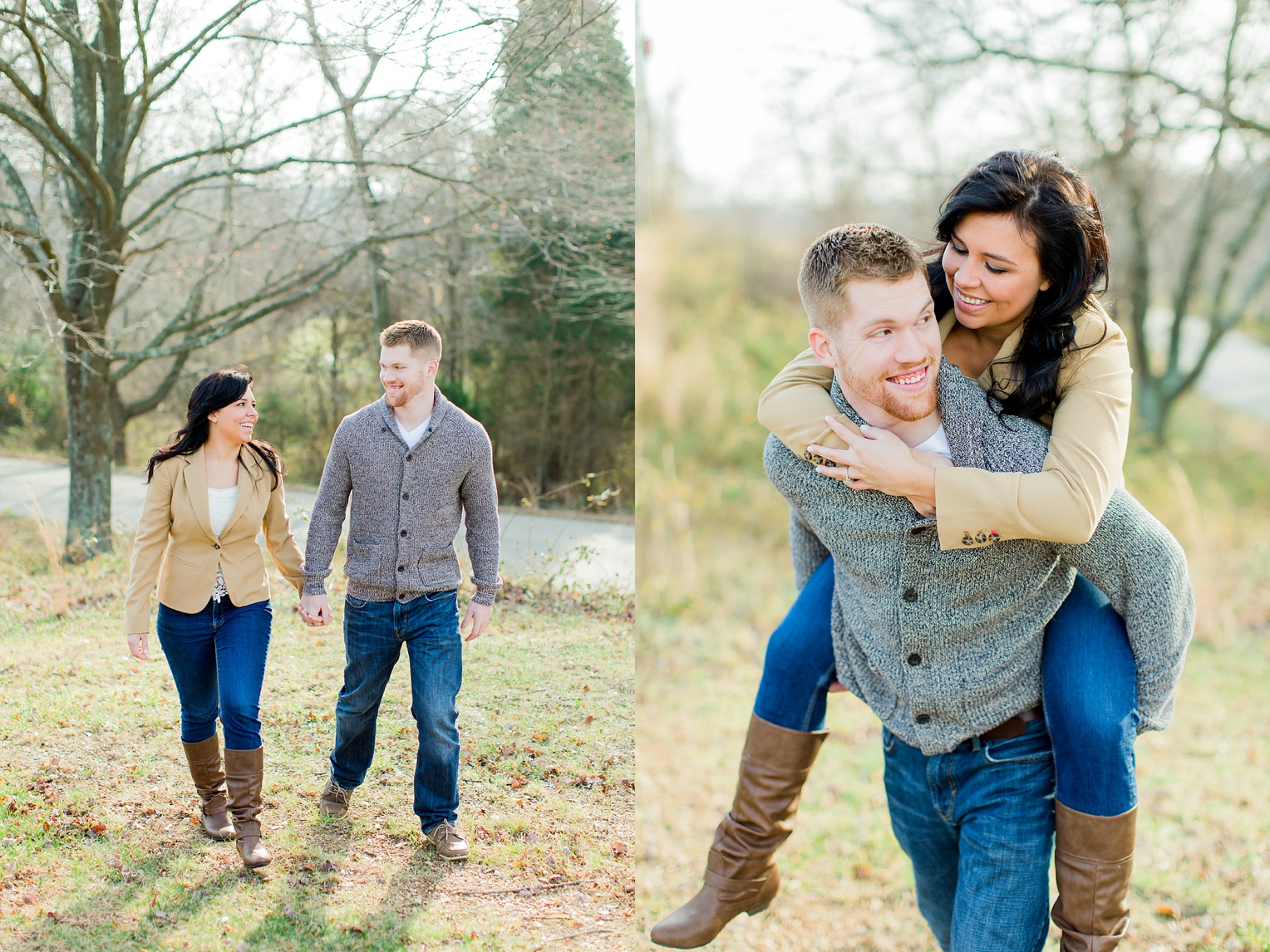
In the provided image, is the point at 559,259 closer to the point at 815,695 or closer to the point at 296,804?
the point at 815,695

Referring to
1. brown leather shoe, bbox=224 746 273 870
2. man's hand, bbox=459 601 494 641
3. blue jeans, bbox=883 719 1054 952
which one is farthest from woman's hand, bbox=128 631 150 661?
blue jeans, bbox=883 719 1054 952

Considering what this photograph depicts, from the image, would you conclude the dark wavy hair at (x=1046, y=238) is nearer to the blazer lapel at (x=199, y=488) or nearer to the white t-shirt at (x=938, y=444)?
the white t-shirt at (x=938, y=444)

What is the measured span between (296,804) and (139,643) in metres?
0.55

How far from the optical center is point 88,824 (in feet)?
7.50

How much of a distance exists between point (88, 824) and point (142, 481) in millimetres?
825

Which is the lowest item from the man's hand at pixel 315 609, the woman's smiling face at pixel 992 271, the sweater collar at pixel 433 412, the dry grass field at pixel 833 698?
the dry grass field at pixel 833 698

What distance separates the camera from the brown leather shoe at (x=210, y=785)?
232 centimetres

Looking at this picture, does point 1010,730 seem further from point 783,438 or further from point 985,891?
point 783,438

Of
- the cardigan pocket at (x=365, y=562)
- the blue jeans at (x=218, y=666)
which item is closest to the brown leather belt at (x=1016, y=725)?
the cardigan pocket at (x=365, y=562)

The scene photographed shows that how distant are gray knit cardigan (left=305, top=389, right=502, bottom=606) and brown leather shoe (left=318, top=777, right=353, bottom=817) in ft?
1.58

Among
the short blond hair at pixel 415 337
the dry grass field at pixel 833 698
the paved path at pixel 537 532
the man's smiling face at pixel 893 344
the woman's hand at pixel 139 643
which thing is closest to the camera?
the man's smiling face at pixel 893 344

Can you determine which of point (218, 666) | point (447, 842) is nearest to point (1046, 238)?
point (447, 842)

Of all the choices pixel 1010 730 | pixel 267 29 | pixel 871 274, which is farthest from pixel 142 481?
pixel 1010 730

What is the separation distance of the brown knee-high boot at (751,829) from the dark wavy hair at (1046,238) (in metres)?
0.93
